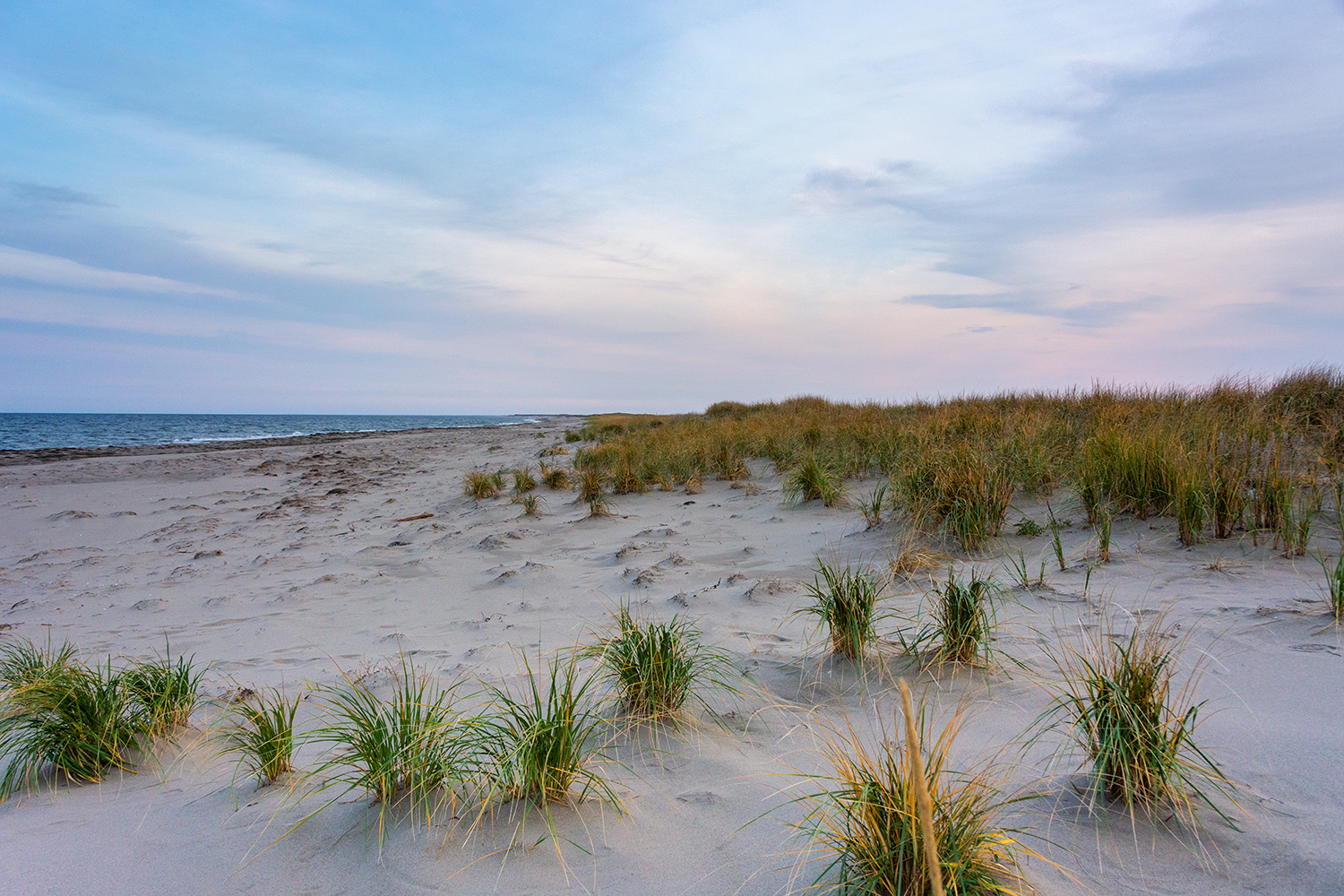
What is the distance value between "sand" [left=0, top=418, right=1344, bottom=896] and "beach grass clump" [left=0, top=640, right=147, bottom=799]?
0.14 m

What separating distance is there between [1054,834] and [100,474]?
61.9ft

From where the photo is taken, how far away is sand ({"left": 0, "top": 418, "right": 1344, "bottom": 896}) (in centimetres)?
186

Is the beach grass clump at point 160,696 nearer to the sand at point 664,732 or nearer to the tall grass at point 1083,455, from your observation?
the sand at point 664,732

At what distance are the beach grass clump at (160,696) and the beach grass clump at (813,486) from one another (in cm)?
554

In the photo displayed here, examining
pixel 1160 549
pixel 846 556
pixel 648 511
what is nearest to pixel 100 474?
pixel 648 511

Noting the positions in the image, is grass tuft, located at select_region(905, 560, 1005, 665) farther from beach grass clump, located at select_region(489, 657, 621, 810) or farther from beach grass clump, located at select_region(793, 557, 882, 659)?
beach grass clump, located at select_region(489, 657, 621, 810)

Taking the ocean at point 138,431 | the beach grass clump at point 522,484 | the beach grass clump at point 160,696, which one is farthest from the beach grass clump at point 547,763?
the ocean at point 138,431

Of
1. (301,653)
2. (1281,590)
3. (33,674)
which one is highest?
(1281,590)

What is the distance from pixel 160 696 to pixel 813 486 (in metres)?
5.79

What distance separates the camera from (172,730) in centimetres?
287

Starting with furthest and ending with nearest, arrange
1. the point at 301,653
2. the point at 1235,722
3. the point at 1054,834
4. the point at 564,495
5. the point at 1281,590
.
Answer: the point at 564,495
the point at 301,653
the point at 1281,590
the point at 1235,722
the point at 1054,834

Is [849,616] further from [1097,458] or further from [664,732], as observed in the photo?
[1097,458]

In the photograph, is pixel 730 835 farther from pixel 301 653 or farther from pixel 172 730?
pixel 301 653

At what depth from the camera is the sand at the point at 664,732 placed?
1.86 meters
